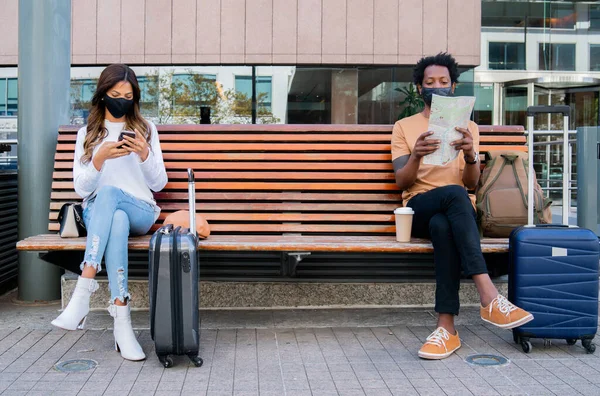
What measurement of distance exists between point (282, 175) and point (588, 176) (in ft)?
8.32

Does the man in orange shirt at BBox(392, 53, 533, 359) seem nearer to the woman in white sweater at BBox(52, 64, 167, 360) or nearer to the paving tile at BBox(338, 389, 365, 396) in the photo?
the paving tile at BBox(338, 389, 365, 396)

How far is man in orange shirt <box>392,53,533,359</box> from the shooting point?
12.9 ft

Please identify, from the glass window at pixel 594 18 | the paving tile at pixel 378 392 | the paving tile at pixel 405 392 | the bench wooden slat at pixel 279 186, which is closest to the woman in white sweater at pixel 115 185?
the bench wooden slat at pixel 279 186

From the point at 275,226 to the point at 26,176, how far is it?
2.06 m

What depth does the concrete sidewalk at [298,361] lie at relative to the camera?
3.48 m

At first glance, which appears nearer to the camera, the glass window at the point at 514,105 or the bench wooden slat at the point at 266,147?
the bench wooden slat at the point at 266,147

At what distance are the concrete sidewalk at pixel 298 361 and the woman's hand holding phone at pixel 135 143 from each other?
1.20 meters

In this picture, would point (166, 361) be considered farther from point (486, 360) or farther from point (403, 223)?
point (486, 360)

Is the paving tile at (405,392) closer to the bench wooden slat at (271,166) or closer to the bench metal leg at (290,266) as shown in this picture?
the bench metal leg at (290,266)

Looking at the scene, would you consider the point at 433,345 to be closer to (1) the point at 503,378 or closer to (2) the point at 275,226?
(1) the point at 503,378

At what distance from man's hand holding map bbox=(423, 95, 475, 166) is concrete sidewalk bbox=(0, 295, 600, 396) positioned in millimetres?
1185

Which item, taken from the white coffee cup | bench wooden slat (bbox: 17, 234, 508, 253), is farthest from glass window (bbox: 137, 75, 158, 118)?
the white coffee cup

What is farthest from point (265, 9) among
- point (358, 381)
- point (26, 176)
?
point (358, 381)

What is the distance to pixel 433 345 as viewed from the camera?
3.99 metres
